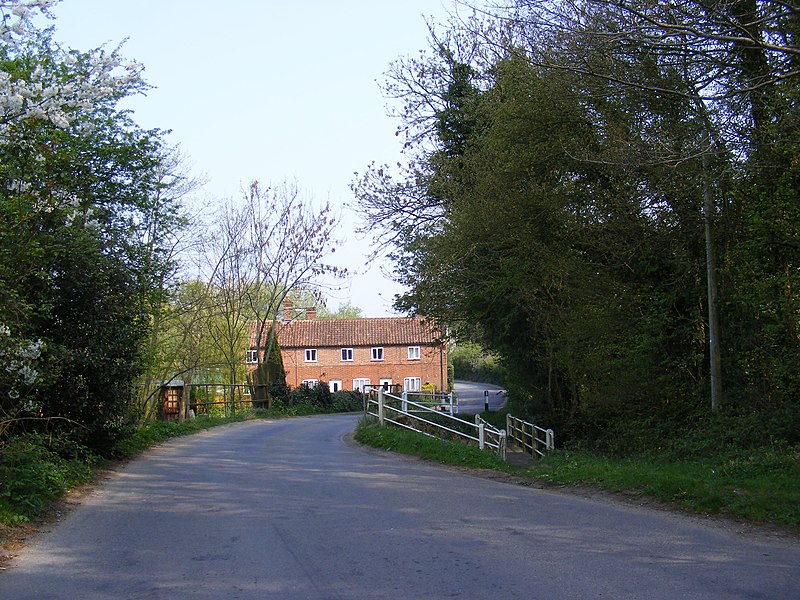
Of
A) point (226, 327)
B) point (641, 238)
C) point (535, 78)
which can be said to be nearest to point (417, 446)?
point (641, 238)

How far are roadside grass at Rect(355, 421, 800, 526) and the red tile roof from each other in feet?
176

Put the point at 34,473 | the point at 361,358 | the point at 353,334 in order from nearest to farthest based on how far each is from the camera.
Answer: the point at 34,473, the point at 361,358, the point at 353,334

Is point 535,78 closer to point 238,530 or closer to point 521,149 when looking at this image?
point 521,149

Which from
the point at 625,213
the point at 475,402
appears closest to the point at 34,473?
the point at 625,213

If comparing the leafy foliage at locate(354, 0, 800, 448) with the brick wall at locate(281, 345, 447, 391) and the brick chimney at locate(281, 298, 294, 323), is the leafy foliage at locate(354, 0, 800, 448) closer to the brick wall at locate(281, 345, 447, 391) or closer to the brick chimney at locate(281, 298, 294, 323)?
the brick chimney at locate(281, 298, 294, 323)

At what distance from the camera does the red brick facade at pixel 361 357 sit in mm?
70438

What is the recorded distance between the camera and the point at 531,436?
20.9m

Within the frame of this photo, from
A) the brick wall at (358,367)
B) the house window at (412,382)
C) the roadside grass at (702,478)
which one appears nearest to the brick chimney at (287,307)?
the brick wall at (358,367)

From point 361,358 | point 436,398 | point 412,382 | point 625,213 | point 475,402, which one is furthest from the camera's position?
point 361,358

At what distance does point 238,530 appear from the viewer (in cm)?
937

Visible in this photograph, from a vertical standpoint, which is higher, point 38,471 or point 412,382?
point 38,471

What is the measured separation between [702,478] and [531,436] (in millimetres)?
9271

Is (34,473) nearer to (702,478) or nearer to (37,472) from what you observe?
(37,472)

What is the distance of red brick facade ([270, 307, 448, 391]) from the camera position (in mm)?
70438
